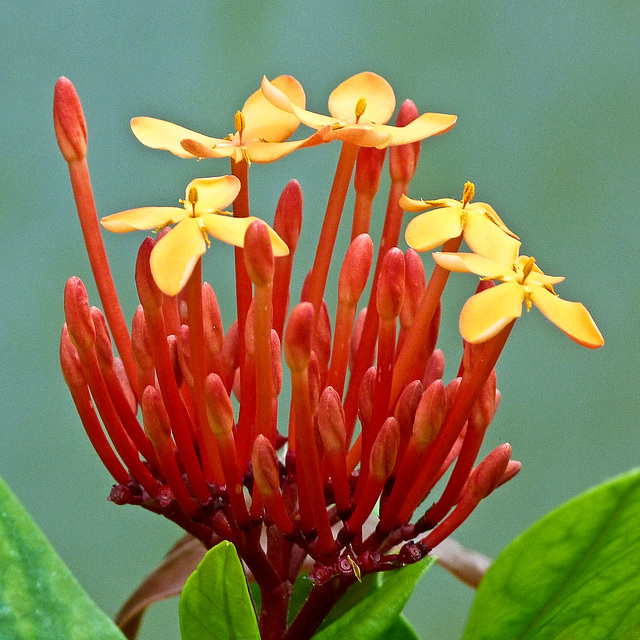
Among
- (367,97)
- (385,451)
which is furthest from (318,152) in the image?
(385,451)

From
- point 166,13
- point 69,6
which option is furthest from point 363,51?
point 69,6

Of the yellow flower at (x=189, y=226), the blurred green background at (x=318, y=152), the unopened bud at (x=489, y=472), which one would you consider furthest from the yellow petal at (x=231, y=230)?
the blurred green background at (x=318, y=152)

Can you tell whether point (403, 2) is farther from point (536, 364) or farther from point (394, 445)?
point (394, 445)

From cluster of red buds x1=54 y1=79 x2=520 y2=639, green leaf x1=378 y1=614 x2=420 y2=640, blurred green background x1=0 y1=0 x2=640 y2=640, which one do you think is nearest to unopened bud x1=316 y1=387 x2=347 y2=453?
cluster of red buds x1=54 y1=79 x2=520 y2=639

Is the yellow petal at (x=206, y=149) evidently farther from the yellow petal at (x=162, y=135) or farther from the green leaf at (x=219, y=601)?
the green leaf at (x=219, y=601)

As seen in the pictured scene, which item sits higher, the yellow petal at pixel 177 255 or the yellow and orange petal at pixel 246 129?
the yellow and orange petal at pixel 246 129

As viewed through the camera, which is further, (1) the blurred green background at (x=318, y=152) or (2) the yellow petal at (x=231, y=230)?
(1) the blurred green background at (x=318, y=152)

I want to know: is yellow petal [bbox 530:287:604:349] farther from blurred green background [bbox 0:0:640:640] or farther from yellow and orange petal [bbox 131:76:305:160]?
blurred green background [bbox 0:0:640:640]
